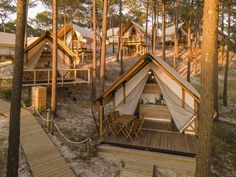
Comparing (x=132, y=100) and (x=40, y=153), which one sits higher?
(x=132, y=100)

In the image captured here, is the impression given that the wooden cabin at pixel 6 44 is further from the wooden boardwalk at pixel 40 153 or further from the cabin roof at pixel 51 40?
the wooden boardwalk at pixel 40 153

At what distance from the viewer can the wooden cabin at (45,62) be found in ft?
54.7

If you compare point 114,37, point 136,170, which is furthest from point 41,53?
point 114,37

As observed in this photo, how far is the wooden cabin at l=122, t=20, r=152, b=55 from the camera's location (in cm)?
3912

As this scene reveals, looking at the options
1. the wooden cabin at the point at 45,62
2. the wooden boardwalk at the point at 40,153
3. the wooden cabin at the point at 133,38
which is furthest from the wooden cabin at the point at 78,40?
the wooden boardwalk at the point at 40,153

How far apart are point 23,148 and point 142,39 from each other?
3323 centimetres

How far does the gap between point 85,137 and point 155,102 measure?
4367 millimetres

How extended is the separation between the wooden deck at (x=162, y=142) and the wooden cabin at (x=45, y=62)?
7.93 metres

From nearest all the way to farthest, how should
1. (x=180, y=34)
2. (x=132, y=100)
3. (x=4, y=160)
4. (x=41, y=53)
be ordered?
(x=4, y=160), (x=132, y=100), (x=41, y=53), (x=180, y=34)

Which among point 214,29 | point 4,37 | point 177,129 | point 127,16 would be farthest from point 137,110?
point 127,16

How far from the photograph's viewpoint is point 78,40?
32906mm

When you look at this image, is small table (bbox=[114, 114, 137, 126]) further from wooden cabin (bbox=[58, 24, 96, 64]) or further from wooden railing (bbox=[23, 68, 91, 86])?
wooden cabin (bbox=[58, 24, 96, 64])

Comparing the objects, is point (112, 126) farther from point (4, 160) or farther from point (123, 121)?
point (4, 160)

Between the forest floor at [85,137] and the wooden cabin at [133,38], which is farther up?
the wooden cabin at [133,38]
